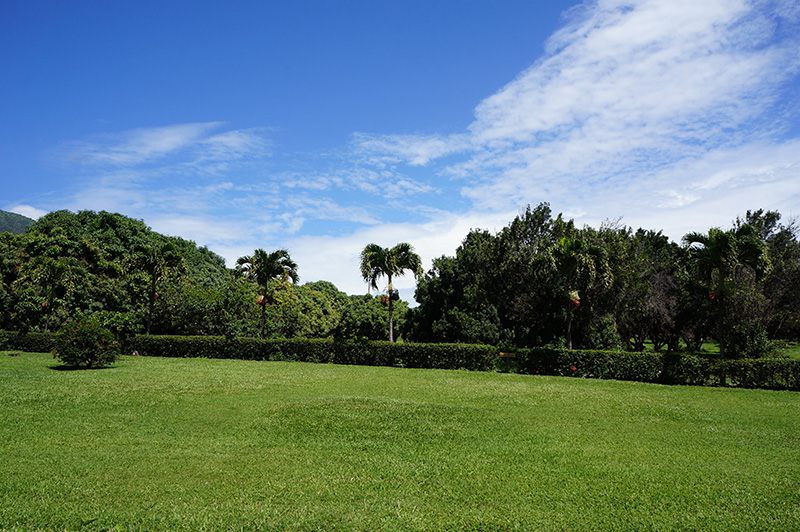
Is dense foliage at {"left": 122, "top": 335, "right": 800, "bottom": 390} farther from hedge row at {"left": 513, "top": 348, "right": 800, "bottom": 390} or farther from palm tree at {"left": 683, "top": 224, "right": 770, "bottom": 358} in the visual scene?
palm tree at {"left": 683, "top": 224, "right": 770, "bottom": 358}

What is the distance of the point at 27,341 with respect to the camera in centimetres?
2766

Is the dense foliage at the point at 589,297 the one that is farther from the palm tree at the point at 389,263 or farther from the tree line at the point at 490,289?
the palm tree at the point at 389,263

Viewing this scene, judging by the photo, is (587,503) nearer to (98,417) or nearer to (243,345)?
(98,417)

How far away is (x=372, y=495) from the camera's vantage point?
6.49 meters

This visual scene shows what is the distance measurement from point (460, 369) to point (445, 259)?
390 inches

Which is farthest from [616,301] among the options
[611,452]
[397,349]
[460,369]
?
[611,452]

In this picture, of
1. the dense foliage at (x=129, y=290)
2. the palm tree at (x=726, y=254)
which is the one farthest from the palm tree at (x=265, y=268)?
the palm tree at (x=726, y=254)

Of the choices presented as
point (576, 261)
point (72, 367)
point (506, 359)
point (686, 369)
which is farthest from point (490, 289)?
point (72, 367)

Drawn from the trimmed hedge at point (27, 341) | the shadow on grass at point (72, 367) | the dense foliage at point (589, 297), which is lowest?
the shadow on grass at point (72, 367)

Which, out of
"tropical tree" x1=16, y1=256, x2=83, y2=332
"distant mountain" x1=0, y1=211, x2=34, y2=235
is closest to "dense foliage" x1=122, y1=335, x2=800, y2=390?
"tropical tree" x1=16, y1=256, x2=83, y2=332

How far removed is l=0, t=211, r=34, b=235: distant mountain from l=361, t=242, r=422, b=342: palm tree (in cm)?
7445

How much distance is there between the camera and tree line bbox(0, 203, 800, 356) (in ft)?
74.0

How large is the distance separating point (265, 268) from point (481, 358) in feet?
45.1

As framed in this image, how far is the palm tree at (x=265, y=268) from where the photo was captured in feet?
93.1
